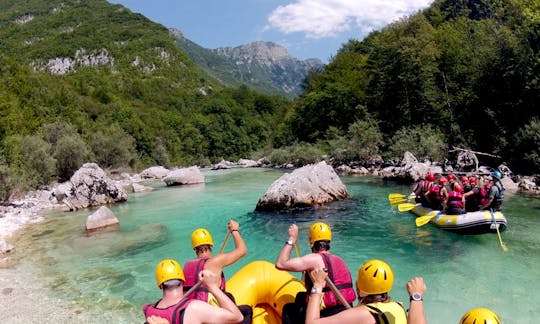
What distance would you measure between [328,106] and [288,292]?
137 feet

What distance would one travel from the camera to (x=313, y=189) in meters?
15.9

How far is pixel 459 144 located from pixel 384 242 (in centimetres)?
1918

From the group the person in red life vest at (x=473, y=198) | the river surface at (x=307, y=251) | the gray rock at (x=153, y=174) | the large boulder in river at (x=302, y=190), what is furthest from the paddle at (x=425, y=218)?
the gray rock at (x=153, y=174)

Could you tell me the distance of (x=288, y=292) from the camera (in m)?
4.72

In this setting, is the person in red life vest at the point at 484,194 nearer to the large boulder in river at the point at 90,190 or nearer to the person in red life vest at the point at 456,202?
the person in red life vest at the point at 456,202

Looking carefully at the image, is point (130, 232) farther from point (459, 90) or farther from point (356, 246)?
point (459, 90)

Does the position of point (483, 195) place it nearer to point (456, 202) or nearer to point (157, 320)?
point (456, 202)

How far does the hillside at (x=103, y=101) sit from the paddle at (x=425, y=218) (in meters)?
19.6

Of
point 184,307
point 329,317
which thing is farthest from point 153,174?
point 329,317

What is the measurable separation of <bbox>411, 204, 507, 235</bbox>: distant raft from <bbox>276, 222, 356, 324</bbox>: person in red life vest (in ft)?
26.3

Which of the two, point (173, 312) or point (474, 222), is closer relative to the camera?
point (173, 312)

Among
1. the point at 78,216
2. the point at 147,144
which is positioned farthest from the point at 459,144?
the point at 147,144

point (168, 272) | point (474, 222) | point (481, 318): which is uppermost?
point (168, 272)

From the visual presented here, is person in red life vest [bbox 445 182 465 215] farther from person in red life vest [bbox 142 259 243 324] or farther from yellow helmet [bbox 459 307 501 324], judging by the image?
person in red life vest [bbox 142 259 243 324]
